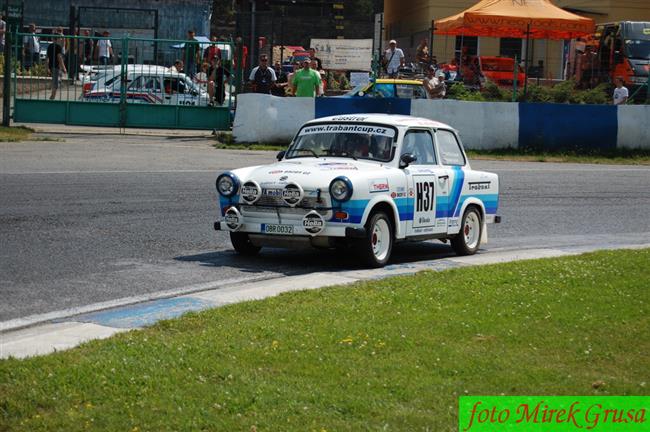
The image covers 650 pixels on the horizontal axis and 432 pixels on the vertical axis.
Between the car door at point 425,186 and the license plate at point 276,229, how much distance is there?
1.37 meters

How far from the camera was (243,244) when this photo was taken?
464 inches

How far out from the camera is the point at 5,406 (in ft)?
19.3

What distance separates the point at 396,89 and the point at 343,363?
19.6 m

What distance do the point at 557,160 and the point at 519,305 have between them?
15.6 m

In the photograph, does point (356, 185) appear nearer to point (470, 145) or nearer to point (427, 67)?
point (470, 145)

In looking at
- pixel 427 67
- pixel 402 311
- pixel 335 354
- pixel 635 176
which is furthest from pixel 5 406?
pixel 427 67

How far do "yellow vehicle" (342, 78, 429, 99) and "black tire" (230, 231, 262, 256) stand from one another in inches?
562

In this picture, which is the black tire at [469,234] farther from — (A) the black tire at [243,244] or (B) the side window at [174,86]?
(B) the side window at [174,86]

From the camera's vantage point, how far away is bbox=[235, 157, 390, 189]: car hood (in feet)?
36.4

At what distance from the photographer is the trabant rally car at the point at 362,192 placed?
36.1 ft

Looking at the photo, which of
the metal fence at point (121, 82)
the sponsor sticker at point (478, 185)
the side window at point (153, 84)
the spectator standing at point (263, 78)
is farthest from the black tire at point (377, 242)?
the spectator standing at point (263, 78)

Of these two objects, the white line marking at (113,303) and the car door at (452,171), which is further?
the car door at (452,171)

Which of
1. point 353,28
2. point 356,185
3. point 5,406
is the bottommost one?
point 5,406

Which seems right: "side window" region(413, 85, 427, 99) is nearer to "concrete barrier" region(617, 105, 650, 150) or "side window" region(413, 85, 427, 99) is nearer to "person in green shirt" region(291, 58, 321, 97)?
"person in green shirt" region(291, 58, 321, 97)
